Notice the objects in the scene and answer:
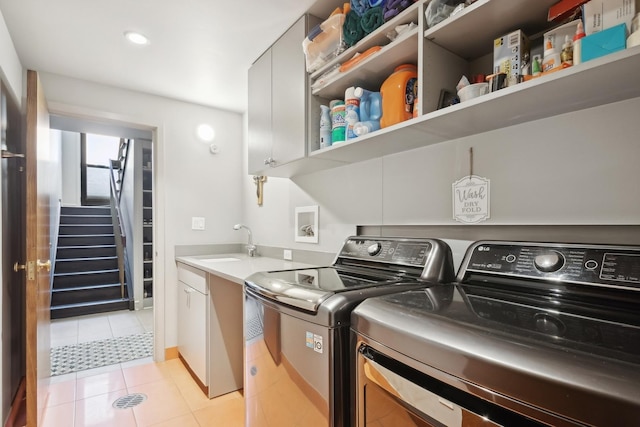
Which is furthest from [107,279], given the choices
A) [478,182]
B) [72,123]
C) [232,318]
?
[478,182]

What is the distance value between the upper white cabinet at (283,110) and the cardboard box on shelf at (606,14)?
1.10m

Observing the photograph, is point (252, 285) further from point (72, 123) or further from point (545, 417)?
point (72, 123)

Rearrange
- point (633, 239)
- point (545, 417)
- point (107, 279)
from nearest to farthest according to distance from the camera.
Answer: point (545, 417), point (633, 239), point (107, 279)

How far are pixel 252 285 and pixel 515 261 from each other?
0.95 metres

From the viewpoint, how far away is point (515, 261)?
3.29ft

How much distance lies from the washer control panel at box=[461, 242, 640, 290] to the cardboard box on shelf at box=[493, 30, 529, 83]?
0.52m

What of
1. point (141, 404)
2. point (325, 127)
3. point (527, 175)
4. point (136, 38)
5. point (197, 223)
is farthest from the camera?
point (197, 223)

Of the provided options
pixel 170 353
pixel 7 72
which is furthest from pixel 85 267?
pixel 7 72

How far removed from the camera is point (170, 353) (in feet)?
8.97

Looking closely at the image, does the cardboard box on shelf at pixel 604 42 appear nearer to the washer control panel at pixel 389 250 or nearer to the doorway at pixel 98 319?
the washer control panel at pixel 389 250

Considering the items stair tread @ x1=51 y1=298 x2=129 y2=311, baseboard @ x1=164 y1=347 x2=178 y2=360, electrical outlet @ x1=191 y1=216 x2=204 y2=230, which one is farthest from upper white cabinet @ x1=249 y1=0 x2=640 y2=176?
stair tread @ x1=51 y1=298 x2=129 y2=311

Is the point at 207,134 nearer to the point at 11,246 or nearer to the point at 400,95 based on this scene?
the point at 11,246

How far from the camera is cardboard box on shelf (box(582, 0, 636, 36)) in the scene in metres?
0.73

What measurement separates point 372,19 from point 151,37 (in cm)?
133
